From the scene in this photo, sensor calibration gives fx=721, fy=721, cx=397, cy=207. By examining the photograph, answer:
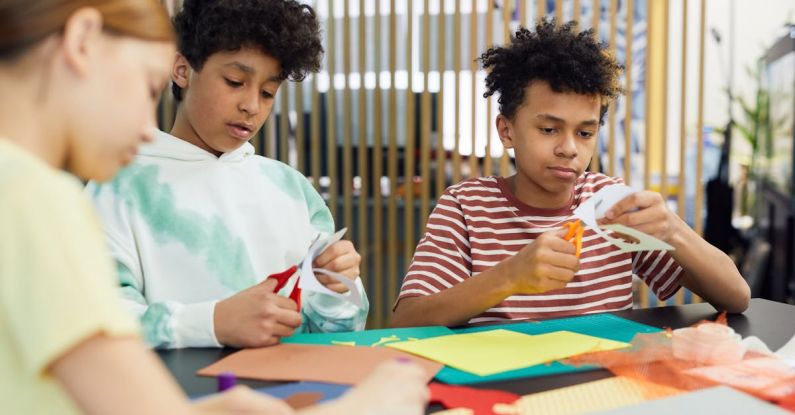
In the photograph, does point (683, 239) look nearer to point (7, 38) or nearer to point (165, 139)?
point (165, 139)

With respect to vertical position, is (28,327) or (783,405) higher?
(28,327)

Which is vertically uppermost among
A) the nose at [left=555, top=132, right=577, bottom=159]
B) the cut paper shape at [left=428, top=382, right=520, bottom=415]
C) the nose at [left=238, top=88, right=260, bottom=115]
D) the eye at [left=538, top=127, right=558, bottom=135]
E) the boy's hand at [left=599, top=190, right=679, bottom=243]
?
the nose at [left=238, top=88, right=260, bottom=115]

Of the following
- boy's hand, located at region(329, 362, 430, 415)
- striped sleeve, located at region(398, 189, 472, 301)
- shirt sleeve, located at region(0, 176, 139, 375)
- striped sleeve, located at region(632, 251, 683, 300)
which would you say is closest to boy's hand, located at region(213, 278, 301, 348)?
striped sleeve, located at region(398, 189, 472, 301)

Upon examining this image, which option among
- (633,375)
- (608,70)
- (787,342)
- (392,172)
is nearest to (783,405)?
(633,375)

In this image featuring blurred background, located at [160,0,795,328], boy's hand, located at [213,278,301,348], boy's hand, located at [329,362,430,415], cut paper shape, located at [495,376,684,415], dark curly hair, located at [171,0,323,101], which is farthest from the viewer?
blurred background, located at [160,0,795,328]

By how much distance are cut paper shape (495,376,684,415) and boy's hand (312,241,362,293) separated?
0.44 m

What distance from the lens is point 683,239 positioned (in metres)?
1.45

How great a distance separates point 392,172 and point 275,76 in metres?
2.02

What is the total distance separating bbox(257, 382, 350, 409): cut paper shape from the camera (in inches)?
33.5

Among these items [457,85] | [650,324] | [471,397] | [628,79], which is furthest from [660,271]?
[457,85]

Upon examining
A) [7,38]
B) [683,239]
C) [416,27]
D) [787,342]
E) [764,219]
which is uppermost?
[416,27]

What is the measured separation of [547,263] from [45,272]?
906 mm

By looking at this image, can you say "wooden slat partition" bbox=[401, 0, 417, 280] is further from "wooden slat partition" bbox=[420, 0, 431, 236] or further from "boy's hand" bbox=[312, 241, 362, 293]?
"boy's hand" bbox=[312, 241, 362, 293]

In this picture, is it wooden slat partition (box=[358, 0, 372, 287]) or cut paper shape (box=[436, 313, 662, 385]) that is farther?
wooden slat partition (box=[358, 0, 372, 287])
